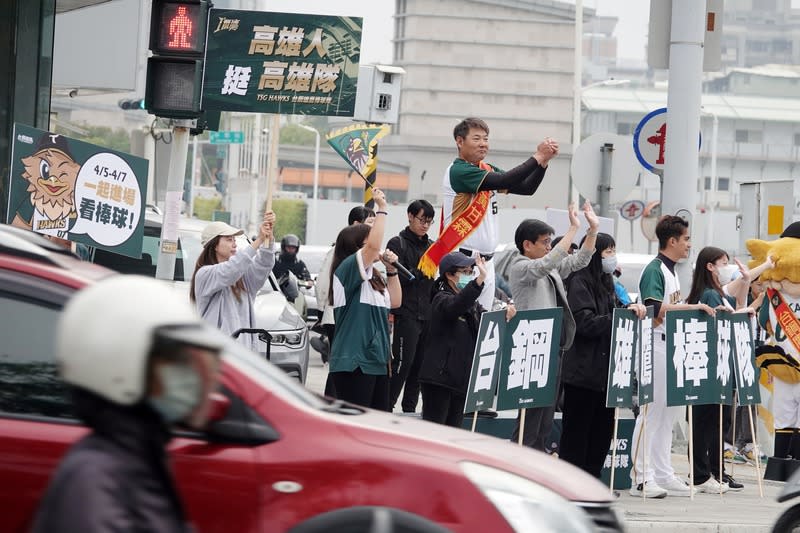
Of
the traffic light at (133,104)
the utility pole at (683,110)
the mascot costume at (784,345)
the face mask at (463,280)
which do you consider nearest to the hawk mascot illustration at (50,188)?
the face mask at (463,280)

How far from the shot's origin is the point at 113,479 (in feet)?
9.25

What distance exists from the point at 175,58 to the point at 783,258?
5147 millimetres

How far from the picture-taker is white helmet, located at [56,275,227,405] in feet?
9.18

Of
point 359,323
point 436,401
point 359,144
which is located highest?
point 359,144

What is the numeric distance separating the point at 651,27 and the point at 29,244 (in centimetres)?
1021

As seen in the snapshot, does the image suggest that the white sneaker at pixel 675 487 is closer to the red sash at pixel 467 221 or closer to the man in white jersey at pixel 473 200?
the man in white jersey at pixel 473 200

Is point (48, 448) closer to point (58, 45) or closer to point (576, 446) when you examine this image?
point (576, 446)

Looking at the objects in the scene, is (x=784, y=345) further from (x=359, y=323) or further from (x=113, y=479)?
(x=113, y=479)

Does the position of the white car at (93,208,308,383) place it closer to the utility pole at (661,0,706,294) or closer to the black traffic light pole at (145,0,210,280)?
the black traffic light pole at (145,0,210,280)

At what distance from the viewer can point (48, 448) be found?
4816 mm

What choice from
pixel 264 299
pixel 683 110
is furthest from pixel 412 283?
pixel 683 110

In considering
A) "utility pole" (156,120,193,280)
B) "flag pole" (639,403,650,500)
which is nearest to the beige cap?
"utility pole" (156,120,193,280)

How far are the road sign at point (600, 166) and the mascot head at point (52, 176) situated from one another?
644cm

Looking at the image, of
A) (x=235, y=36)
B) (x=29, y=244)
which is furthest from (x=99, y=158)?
(x=29, y=244)
